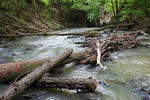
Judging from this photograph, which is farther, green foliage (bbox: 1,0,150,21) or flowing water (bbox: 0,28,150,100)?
green foliage (bbox: 1,0,150,21)

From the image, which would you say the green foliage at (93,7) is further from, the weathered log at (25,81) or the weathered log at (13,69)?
the weathered log at (13,69)

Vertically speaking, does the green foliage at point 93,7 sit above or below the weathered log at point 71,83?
above

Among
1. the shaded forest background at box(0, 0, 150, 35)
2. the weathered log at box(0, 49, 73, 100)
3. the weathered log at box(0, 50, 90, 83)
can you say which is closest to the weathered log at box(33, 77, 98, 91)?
the weathered log at box(0, 49, 73, 100)

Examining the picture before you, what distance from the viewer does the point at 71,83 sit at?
3072 millimetres

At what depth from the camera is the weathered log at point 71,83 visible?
9.83 feet

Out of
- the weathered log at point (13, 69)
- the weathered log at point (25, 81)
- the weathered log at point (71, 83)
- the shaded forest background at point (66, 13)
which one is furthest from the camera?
the shaded forest background at point (66, 13)

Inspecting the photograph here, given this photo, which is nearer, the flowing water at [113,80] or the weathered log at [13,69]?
the flowing water at [113,80]

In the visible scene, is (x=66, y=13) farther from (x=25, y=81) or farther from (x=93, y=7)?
(x=25, y=81)

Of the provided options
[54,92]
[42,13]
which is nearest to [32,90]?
[54,92]

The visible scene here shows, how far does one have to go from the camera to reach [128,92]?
311 cm

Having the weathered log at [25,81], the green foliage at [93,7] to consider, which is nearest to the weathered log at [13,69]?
the weathered log at [25,81]

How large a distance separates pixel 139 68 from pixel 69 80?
2.60 meters

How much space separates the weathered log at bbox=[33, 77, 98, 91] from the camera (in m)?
3.00

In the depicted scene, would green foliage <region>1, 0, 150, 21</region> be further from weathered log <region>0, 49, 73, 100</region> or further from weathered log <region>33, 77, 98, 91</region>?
weathered log <region>33, 77, 98, 91</region>
